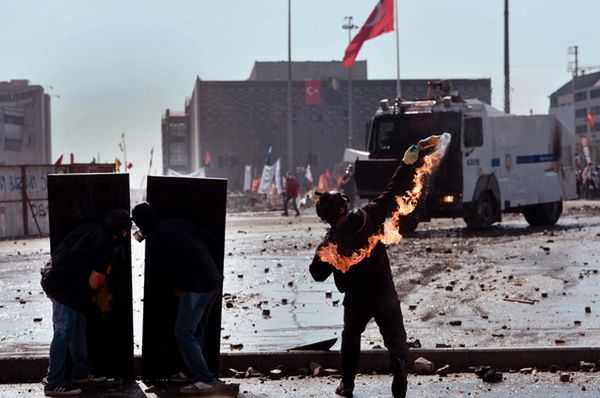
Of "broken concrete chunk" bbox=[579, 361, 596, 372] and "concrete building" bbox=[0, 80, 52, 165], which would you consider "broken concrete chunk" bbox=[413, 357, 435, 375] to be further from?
"concrete building" bbox=[0, 80, 52, 165]

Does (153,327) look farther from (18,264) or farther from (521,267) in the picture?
(18,264)

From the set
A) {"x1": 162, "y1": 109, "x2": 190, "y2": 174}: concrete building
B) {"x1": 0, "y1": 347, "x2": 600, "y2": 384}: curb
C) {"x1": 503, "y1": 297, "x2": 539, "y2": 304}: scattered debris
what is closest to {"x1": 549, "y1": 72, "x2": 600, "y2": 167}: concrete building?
{"x1": 162, "y1": 109, "x2": 190, "y2": 174}: concrete building

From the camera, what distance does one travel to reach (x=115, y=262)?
9.39m

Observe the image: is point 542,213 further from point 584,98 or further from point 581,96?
point 581,96

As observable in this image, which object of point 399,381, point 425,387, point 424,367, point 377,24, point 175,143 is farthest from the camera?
point 175,143

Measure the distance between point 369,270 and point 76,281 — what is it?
2.18 metres

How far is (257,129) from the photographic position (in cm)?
11050

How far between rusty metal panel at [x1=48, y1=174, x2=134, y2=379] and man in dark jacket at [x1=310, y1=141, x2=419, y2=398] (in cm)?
164

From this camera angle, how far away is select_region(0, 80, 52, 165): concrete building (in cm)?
10325

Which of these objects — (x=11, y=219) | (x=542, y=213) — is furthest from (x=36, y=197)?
(x=542, y=213)

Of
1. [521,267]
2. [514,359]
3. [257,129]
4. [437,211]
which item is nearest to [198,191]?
[514,359]

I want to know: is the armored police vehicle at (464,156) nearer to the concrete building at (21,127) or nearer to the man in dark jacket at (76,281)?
the man in dark jacket at (76,281)

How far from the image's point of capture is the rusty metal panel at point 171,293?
9.35 m

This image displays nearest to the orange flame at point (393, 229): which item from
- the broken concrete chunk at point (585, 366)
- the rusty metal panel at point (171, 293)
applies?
the rusty metal panel at point (171, 293)
